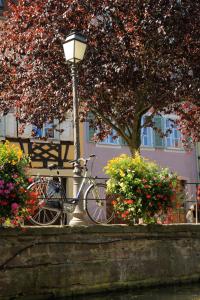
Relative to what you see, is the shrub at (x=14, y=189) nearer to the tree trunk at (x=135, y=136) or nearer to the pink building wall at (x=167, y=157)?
the tree trunk at (x=135, y=136)

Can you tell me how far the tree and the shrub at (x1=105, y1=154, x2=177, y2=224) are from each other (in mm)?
3197

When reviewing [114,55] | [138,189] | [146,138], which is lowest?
[138,189]

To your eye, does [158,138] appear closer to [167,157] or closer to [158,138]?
[158,138]

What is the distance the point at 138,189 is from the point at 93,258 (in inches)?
59.5

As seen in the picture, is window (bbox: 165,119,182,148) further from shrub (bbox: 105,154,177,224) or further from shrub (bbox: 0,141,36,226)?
shrub (bbox: 0,141,36,226)

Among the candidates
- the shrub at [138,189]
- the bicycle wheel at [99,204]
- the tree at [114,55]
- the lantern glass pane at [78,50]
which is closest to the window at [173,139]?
the tree at [114,55]

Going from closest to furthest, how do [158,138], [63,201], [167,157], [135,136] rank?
[63,201] < [135,136] < [158,138] < [167,157]

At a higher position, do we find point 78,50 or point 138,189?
point 78,50

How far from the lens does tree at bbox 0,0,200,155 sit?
13.9m

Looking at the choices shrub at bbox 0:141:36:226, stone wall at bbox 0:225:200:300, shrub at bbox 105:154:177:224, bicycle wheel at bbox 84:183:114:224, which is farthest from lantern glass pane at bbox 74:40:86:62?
stone wall at bbox 0:225:200:300

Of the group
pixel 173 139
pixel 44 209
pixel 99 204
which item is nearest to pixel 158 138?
pixel 173 139

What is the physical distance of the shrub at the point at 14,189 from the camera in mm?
9339

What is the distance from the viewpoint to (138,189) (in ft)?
36.2

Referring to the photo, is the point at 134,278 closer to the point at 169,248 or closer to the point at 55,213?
the point at 169,248
